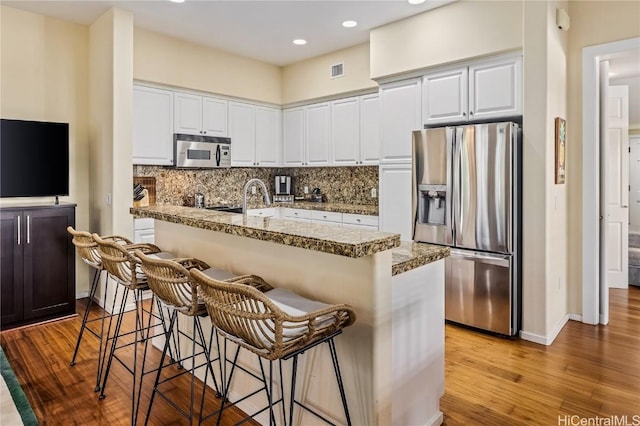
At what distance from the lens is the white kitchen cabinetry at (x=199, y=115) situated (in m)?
4.79

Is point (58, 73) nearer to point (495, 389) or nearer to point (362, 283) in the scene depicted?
point (362, 283)

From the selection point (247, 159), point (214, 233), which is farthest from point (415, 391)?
point (247, 159)

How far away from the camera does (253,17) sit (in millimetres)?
4109

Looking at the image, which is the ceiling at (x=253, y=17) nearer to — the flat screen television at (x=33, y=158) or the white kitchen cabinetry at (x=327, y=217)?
the flat screen television at (x=33, y=158)

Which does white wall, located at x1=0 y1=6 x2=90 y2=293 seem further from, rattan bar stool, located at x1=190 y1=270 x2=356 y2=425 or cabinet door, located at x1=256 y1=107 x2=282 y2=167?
rattan bar stool, located at x1=190 y1=270 x2=356 y2=425

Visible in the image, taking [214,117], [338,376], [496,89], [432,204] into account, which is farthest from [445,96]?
[338,376]

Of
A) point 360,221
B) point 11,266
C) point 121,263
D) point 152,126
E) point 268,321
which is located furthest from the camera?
point 360,221

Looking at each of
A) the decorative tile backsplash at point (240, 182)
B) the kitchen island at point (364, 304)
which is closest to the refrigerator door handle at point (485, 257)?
the kitchen island at point (364, 304)

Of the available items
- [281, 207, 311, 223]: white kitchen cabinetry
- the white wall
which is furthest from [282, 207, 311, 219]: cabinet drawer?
the white wall

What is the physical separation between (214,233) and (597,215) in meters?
3.28

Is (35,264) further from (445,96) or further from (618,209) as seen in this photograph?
(618,209)

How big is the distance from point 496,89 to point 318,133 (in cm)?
258

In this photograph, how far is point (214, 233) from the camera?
258cm

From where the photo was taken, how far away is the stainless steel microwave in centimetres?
474
